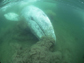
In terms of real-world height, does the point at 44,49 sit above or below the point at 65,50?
above

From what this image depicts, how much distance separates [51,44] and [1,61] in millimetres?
3674

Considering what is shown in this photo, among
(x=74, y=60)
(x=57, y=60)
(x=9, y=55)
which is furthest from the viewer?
(x=9, y=55)

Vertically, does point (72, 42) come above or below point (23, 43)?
above

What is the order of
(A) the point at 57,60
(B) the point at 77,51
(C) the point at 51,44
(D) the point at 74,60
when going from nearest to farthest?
(A) the point at 57,60 < (C) the point at 51,44 < (D) the point at 74,60 < (B) the point at 77,51

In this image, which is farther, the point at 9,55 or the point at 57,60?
the point at 9,55

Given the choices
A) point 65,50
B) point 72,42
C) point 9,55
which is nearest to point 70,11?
point 72,42

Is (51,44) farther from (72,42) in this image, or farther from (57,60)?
(72,42)

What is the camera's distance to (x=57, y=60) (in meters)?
4.37

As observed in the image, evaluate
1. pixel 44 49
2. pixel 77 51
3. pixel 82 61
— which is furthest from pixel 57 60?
pixel 77 51

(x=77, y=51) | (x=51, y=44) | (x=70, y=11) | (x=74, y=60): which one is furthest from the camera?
(x=70, y=11)

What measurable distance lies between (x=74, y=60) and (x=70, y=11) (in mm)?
14199

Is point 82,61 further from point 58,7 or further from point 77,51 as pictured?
point 58,7

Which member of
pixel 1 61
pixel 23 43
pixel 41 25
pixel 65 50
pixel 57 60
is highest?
pixel 41 25

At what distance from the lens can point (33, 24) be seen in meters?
6.08
